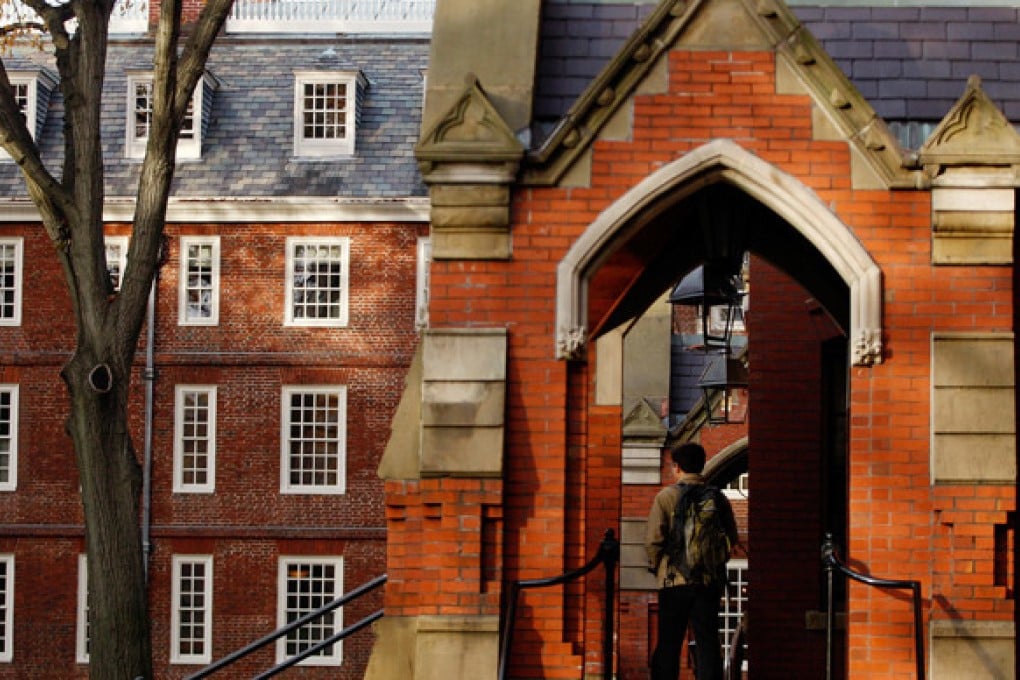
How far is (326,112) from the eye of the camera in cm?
4297

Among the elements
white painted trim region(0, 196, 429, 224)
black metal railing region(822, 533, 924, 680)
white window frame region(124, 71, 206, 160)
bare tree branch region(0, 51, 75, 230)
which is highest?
white window frame region(124, 71, 206, 160)

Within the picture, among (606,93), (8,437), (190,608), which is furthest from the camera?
(8,437)

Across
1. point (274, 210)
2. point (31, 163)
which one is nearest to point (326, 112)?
point (274, 210)

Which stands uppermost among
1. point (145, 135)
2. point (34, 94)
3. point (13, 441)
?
point (34, 94)

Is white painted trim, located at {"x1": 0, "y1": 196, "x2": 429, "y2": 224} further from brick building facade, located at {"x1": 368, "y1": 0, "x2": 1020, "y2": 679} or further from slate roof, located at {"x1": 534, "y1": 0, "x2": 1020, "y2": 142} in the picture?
brick building facade, located at {"x1": 368, "y1": 0, "x2": 1020, "y2": 679}

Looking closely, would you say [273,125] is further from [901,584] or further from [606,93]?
[901,584]

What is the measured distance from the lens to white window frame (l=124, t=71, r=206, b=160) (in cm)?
4253

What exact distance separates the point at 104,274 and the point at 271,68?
95.1ft

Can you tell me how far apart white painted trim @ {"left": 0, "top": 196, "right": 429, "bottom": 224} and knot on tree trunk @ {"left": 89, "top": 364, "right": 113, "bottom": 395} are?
1001 inches

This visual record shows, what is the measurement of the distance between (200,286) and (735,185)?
107 feet

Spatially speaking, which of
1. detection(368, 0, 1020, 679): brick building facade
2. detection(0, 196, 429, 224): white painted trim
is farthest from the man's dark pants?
detection(0, 196, 429, 224): white painted trim

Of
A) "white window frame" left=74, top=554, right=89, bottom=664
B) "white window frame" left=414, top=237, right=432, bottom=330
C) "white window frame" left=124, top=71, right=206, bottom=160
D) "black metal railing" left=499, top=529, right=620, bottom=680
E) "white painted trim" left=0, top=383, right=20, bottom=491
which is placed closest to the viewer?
"black metal railing" left=499, top=529, right=620, bottom=680

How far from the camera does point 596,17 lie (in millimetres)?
10953

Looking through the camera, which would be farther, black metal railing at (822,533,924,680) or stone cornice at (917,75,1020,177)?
stone cornice at (917,75,1020,177)
